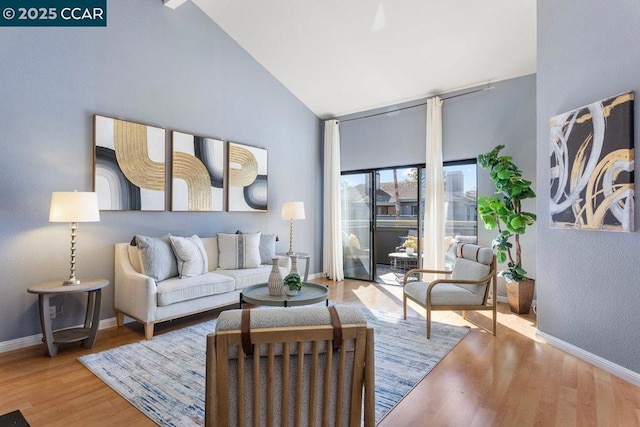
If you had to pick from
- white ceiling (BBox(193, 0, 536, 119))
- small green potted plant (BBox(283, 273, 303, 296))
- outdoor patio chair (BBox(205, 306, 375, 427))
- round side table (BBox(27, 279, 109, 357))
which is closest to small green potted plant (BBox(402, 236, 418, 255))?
white ceiling (BBox(193, 0, 536, 119))

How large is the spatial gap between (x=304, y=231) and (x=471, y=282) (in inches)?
133

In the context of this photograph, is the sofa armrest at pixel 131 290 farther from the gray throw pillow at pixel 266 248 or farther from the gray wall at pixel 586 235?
the gray wall at pixel 586 235

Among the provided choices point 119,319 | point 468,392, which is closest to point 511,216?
point 468,392

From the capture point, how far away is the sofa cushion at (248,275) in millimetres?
4023

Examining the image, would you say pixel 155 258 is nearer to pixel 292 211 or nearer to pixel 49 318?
pixel 49 318

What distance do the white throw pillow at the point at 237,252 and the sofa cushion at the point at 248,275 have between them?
0.13 metres

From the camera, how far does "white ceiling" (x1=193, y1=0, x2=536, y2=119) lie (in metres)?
3.83

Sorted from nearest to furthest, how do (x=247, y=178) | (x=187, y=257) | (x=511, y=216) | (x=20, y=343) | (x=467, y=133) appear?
(x=20, y=343) < (x=187, y=257) < (x=511, y=216) < (x=467, y=133) < (x=247, y=178)

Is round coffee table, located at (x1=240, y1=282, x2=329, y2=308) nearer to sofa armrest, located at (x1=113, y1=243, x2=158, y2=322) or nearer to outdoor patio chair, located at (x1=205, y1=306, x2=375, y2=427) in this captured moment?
sofa armrest, located at (x1=113, y1=243, x2=158, y2=322)

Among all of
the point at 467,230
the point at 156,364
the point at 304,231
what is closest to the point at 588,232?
the point at 467,230

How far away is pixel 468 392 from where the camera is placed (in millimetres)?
2326

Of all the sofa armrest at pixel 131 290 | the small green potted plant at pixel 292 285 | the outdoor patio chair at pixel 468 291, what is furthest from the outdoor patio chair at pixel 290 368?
the sofa armrest at pixel 131 290

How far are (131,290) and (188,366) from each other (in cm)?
116

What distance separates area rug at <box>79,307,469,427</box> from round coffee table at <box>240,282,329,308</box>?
0.60 meters
